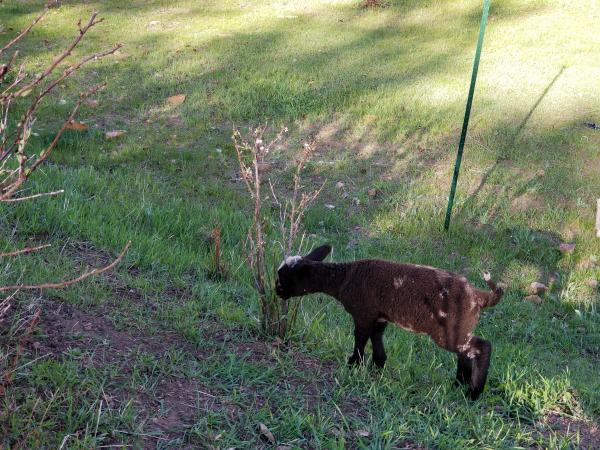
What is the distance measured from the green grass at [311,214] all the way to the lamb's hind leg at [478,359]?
0.14 metres

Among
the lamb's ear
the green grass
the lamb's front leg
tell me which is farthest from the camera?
the lamb's ear

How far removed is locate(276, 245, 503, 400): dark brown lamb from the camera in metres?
3.76

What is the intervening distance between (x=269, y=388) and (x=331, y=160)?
5.48 metres

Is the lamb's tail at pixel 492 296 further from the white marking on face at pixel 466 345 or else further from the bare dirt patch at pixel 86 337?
the bare dirt patch at pixel 86 337

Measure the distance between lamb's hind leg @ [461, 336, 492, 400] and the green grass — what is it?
0.14 metres

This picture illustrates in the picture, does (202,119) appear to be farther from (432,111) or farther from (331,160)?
(432,111)

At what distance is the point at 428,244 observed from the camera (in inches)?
283

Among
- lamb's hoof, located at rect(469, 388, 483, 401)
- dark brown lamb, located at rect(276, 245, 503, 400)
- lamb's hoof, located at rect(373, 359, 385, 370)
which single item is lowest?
lamb's hoof, located at rect(469, 388, 483, 401)

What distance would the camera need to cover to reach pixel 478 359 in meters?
3.80

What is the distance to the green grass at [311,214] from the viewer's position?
353cm

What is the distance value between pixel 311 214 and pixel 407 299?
13.0 ft

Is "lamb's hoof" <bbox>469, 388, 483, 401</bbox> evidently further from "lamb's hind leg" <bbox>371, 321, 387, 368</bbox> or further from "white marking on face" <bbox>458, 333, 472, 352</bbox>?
"lamb's hind leg" <bbox>371, 321, 387, 368</bbox>

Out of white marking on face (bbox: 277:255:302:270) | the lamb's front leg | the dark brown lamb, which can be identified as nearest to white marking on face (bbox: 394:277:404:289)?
the dark brown lamb

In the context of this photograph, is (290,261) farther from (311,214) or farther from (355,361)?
(311,214)
